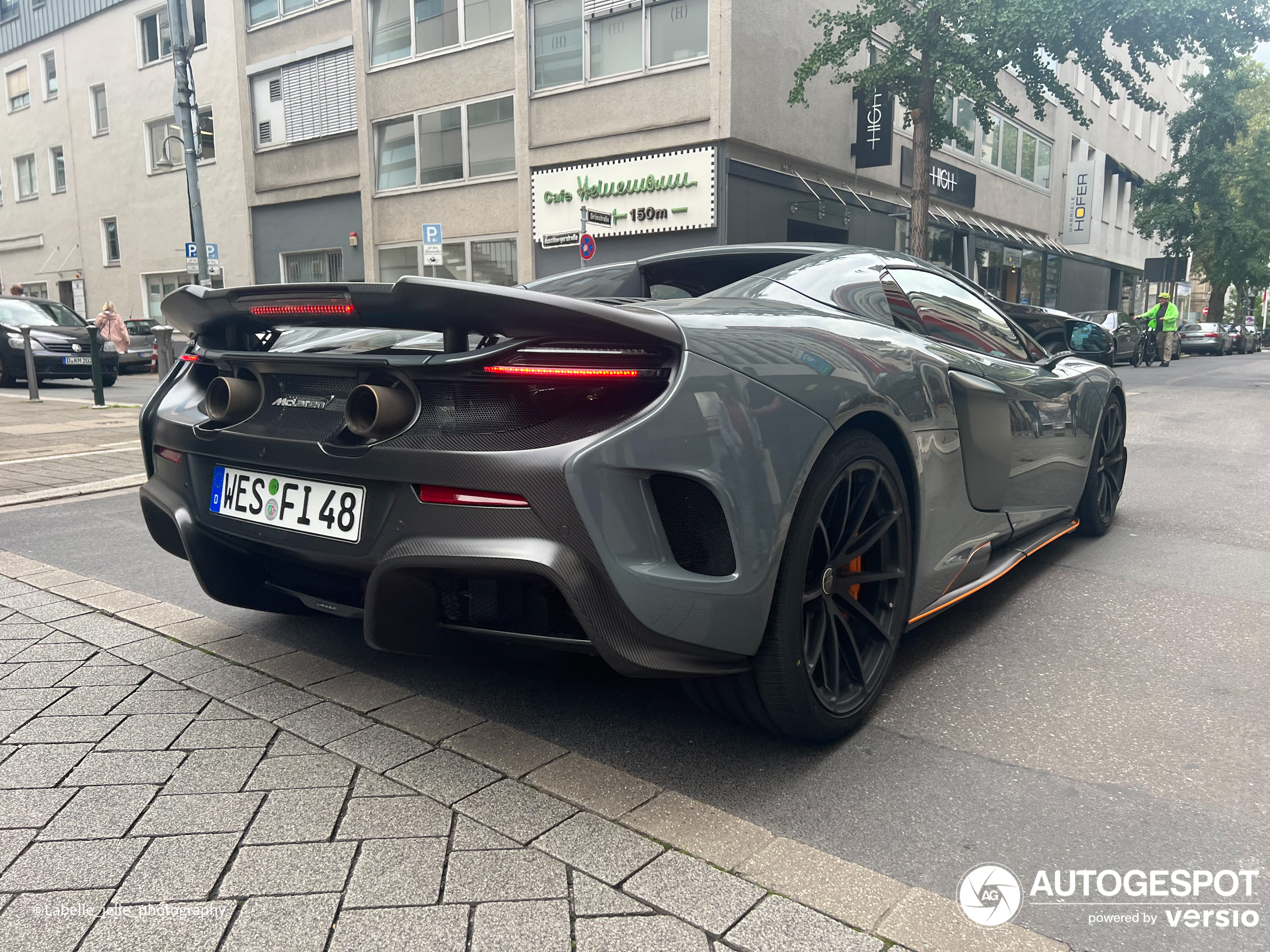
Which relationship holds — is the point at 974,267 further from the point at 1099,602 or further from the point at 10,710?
the point at 10,710

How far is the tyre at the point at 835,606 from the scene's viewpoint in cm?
223

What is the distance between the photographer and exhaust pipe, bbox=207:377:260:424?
2.60m

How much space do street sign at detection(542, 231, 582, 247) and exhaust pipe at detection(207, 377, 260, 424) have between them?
54.7 ft

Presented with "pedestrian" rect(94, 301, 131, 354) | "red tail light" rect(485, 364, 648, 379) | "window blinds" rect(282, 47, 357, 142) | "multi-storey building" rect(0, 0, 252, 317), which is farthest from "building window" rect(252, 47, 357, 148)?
"red tail light" rect(485, 364, 648, 379)

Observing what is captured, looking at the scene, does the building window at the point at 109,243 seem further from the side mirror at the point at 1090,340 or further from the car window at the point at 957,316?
the car window at the point at 957,316

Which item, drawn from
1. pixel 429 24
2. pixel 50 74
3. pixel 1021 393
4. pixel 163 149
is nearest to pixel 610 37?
pixel 429 24

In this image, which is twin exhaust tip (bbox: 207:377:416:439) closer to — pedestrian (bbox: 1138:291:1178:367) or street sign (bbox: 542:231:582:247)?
street sign (bbox: 542:231:582:247)

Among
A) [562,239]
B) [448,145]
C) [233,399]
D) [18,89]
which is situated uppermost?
[18,89]

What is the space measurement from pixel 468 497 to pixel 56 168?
35.0 meters

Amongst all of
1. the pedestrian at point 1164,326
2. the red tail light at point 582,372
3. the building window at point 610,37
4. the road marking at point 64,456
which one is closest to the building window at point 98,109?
the building window at point 610,37

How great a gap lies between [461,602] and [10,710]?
147 cm

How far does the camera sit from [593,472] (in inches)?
77.0

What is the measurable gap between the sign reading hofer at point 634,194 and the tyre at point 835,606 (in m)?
15.1

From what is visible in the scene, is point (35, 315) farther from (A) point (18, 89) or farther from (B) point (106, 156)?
(A) point (18, 89)
